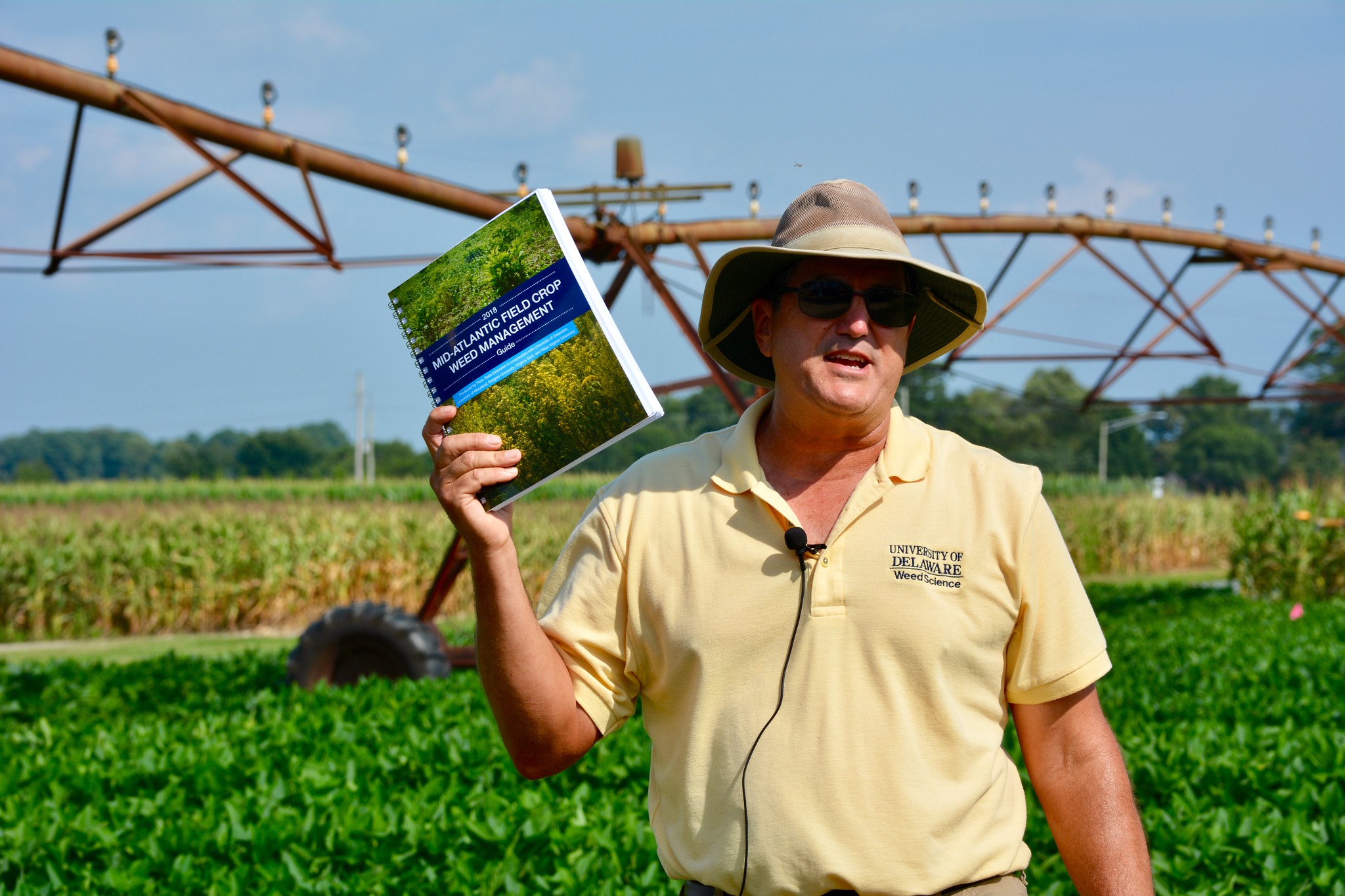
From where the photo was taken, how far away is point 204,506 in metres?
18.9

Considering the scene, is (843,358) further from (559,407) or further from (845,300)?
(559,407)

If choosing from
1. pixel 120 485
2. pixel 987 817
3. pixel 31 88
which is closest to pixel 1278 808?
pixel 987 817

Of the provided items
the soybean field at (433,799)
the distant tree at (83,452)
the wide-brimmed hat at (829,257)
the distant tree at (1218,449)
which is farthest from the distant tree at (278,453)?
the wide-brimmed hat at (829,257)

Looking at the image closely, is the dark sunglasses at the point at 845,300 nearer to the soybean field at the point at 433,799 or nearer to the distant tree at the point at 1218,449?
the soybean field at the point at 433,799

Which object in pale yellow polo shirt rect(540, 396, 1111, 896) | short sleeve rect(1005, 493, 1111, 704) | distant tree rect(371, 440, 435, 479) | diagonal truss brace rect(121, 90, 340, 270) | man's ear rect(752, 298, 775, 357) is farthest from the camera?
distant tree rect(371, 440, 435, 479)

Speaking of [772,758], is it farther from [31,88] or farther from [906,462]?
[31,88]

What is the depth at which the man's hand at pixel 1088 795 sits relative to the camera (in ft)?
6.73

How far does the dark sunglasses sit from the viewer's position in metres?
2.11

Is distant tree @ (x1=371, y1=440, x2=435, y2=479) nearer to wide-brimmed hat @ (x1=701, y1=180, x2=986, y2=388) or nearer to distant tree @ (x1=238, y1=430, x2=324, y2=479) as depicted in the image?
distant tree @ (x1=238, y1=430, x2=324, y2=479)

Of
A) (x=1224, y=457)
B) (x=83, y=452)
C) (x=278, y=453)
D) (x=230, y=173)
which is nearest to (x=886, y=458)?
(x=230, y=173)

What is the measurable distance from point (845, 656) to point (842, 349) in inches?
21.5

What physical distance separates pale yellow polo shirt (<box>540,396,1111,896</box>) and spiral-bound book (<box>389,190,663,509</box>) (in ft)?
0.84

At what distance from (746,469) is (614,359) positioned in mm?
355

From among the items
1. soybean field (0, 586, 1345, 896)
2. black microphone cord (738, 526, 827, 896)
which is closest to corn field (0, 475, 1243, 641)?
soybean field (0, 586, 1345, 896)
